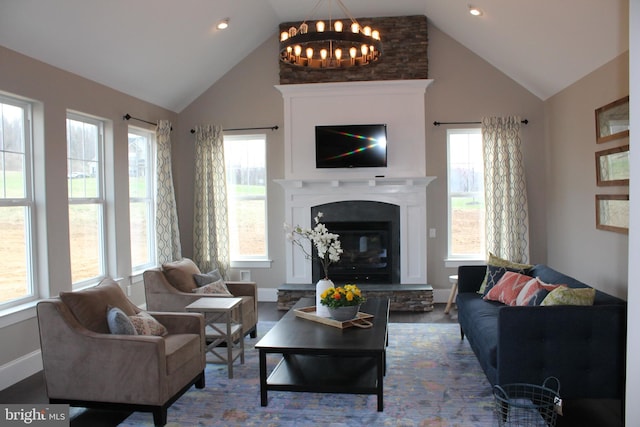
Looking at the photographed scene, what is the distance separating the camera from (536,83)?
6145mm

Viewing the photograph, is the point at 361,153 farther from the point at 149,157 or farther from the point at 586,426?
the point at 586,426

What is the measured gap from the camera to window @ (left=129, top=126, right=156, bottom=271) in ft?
20.0

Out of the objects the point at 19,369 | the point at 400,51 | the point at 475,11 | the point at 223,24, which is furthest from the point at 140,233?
the point at 475,11

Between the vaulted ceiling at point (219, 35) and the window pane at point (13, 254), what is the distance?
4.45 feet

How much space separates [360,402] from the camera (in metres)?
3.57

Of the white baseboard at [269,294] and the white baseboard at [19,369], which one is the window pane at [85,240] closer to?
the white baseboard at [19,369]

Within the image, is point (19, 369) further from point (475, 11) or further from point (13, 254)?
point (475, 11)

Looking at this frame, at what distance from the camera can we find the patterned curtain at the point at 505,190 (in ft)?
20.6

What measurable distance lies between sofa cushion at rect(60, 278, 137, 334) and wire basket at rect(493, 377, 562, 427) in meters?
2.63

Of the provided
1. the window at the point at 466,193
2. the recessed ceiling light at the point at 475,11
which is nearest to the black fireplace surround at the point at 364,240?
the window at the point at 466,193

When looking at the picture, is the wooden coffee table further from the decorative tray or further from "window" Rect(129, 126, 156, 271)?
"window" Rect(129, 126, 156, 271)

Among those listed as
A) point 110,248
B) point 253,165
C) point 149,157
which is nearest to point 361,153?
point 253,165

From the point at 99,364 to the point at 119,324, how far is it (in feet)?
0.89

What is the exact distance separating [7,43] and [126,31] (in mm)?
1116
